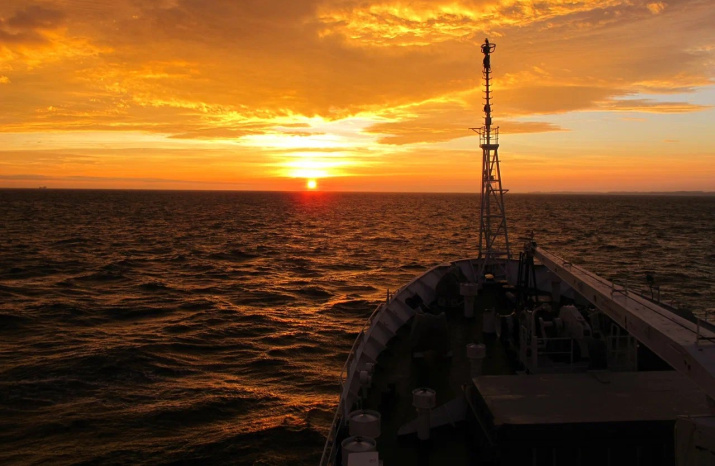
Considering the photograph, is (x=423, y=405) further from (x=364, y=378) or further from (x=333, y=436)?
(x=364, y=378)

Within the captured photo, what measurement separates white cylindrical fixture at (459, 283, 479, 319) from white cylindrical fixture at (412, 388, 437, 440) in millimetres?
10218

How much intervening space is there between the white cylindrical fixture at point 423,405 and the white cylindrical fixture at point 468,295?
1022cm

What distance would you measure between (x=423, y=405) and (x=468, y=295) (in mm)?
10917

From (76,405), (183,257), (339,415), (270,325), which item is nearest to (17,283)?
(183,257)

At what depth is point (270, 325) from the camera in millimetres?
35688

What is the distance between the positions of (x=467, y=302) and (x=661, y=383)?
1086cm

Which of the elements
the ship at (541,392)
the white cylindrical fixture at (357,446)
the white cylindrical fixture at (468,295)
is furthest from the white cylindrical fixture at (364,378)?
the white cylindrical fixture at (468,295)

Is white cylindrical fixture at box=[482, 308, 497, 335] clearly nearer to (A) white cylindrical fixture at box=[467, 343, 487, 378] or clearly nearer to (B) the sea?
(A) white cylindrical fixture at box=[467, 343, 487, 378]

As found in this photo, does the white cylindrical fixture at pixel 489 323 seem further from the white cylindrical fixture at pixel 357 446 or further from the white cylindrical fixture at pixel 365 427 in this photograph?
the white cylindrical fixture at pixel 357 446

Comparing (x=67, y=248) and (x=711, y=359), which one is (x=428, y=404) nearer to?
(x=711, y=359)

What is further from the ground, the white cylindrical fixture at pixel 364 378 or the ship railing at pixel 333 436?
→ the white cylindrical fixture at pixel 364 378

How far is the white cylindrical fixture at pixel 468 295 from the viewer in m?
22.1

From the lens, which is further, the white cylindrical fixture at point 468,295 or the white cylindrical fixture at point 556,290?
the white cylindrical fixture at point 556,290

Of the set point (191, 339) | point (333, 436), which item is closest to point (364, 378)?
point (333, 436)
